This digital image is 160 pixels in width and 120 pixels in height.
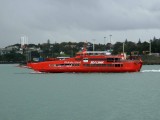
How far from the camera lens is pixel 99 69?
82.6 m

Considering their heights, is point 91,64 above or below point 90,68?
above

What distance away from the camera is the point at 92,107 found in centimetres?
3381

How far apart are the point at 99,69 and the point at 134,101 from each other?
45474 millimetres

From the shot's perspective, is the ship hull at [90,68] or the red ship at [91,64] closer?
the red ship at [91,64]

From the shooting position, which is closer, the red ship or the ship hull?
the red ship

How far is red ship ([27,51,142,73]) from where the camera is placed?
82.2m

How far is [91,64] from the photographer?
8281 centimetres

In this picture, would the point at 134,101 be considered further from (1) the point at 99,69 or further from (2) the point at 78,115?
(1) the point at 99,69

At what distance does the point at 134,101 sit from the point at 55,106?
6695mm

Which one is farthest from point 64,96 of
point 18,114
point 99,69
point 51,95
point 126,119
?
point 99,69

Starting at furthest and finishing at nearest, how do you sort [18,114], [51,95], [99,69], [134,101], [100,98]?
[99,69] → [51,95] → [100,98] → [134,101] → [18,114]

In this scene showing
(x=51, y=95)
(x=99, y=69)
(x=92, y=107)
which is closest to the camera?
(x=92, y=107)

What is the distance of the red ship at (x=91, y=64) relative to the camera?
82188 millimetres

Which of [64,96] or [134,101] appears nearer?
[134,101]
